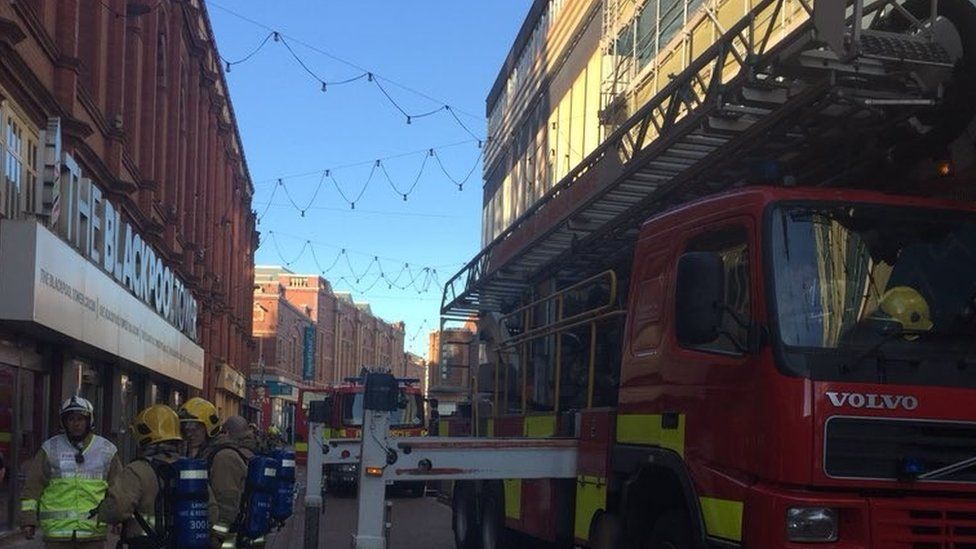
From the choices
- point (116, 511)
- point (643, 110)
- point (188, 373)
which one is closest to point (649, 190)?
point (643, 110)

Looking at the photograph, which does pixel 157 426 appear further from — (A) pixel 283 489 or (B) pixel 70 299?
(B) pixel 70 299

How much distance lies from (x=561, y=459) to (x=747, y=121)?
262cm

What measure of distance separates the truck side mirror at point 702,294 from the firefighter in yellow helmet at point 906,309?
79cm

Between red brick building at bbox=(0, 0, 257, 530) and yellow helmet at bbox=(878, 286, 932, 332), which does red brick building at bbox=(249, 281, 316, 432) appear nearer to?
red brick building at bbox=(0, 0, 257, 530)

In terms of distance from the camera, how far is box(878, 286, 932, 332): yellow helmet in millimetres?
5246

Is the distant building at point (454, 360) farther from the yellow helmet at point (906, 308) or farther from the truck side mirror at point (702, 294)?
the yellow helmet at point (906, 308)

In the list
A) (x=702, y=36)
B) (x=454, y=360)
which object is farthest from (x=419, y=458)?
(x=702, y=36)

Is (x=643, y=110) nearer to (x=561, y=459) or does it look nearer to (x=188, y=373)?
(x=561, y=459)

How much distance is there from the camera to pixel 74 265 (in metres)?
15.5

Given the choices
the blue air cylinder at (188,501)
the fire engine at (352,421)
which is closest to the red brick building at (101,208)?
the fire engine at (352,421)

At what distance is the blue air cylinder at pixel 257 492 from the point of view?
6.55 metres

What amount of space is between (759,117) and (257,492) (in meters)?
3.93

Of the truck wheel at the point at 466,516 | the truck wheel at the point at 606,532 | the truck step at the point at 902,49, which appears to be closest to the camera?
the truck step at the point at 902,49

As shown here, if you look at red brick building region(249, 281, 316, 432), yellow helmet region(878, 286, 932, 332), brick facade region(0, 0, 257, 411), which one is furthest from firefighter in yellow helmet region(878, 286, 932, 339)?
red brick building region(249, 281, 316, 432)
